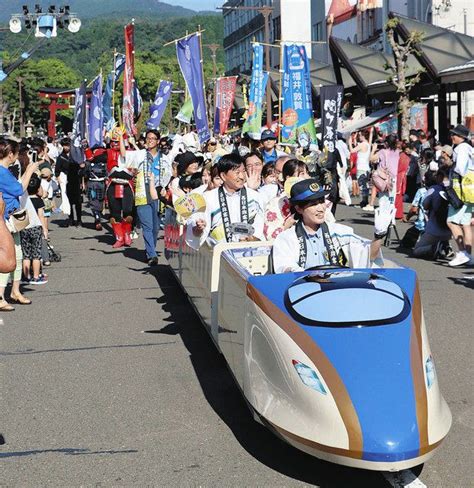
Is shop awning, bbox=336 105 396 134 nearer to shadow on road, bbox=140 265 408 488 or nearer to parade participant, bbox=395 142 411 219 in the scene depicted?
parade participant, bbox=395 142 411 219

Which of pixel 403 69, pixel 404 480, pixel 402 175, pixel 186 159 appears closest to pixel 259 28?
pixel 403 69

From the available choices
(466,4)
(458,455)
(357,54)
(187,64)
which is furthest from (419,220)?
(466,4)

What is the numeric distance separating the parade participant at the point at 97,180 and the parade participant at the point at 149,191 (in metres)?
5.83

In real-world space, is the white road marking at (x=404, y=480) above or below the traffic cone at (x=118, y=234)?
below

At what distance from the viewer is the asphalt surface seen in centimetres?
532

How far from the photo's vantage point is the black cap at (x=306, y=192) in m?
6.66

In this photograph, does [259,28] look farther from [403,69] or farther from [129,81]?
Result: [129,81]

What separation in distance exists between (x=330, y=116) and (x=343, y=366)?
615 inches

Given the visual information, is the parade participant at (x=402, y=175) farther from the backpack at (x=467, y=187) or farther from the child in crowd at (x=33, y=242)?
the child in crowd at (x=33, y=242)

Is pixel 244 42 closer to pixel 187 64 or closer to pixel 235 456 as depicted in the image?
pixel 187 64

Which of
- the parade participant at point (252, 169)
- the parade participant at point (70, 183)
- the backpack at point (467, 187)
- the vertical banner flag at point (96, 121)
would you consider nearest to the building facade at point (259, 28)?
the vertical banner flag at point (96, 121)

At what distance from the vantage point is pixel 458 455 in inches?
217

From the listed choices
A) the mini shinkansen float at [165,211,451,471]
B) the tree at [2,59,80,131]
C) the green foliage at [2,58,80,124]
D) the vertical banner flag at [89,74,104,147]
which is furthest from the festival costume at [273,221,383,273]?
the tree at [2,59,80,131]

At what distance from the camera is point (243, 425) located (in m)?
6.19
